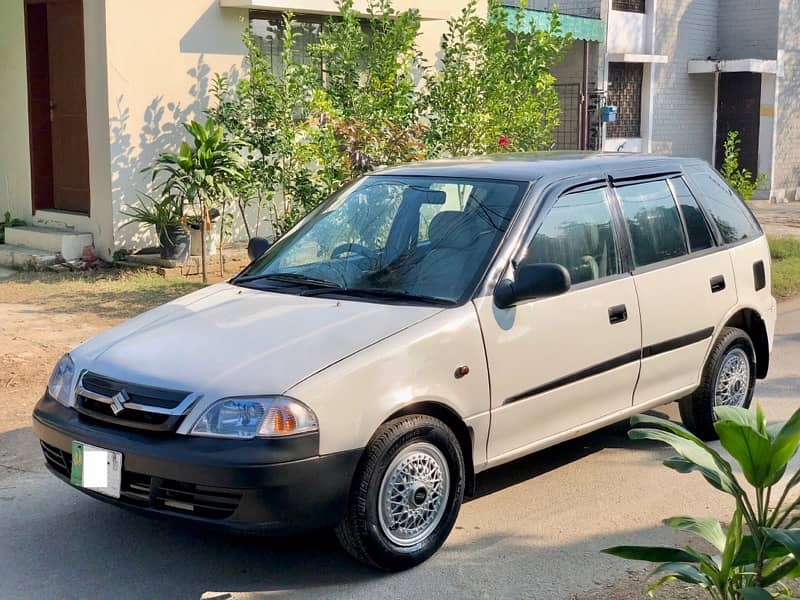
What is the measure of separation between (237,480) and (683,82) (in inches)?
779

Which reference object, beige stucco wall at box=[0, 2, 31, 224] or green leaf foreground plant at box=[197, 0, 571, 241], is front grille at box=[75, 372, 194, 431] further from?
beige stucco wall at box=[0, 2, 31, 224]

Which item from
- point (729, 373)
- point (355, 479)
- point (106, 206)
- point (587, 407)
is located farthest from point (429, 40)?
point (355, 479)

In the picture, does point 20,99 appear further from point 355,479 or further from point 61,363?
point 355,479

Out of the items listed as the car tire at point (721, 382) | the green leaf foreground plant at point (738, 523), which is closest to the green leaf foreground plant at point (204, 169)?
the car tire at point (721, 382)

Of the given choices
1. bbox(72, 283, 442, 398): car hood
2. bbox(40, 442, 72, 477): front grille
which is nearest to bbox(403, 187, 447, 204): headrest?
bbox(72, 283, 442, 398): car hood

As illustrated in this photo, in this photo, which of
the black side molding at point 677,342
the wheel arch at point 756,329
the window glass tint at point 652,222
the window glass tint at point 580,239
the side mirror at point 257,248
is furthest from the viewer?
the wheel arch at point 756,329

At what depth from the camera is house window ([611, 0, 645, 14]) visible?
20.6m

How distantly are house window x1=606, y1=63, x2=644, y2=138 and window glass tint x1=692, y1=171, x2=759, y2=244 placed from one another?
14.1 metres

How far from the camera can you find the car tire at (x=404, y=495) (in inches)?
175

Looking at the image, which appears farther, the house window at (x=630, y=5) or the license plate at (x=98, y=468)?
the house window at (x=630, y=5)

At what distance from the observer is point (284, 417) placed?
4.29 metres

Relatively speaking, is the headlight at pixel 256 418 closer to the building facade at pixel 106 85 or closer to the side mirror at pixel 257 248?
the side mirror at pixel 257 248

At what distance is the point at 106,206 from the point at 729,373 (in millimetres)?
7339

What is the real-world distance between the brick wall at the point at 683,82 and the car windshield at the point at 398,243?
16.4m
